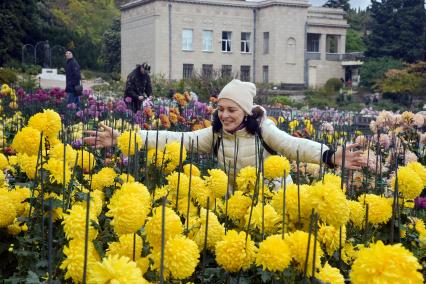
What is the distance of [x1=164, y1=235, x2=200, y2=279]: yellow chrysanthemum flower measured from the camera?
4.03ft

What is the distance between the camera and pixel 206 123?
5.23m

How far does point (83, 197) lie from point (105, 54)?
51.0 m

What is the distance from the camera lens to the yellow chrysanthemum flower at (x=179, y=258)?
1228 mm

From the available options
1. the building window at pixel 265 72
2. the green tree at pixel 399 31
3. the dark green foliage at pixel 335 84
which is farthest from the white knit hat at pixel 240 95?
the building window at pixel 265 72

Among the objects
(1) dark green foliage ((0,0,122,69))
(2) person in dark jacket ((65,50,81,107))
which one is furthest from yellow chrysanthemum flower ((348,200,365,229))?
(1) dark green foliage ((0,0,122,69))

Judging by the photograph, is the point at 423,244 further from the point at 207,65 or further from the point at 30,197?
the point at 207,65

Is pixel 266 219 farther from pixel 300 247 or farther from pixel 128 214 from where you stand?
pixel 128 214

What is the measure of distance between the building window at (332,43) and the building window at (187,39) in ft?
39.3

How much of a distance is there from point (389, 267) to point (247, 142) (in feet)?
8.42

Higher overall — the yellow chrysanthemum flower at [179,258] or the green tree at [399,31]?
the green tree at [399,31]

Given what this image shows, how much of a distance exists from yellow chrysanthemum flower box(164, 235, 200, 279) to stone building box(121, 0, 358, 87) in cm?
3977

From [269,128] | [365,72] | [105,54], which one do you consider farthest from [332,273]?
[105,54]

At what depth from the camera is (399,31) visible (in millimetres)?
42781

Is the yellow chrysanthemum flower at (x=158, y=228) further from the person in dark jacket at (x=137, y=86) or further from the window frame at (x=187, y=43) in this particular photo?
the window frame at (x=187, y=43)
